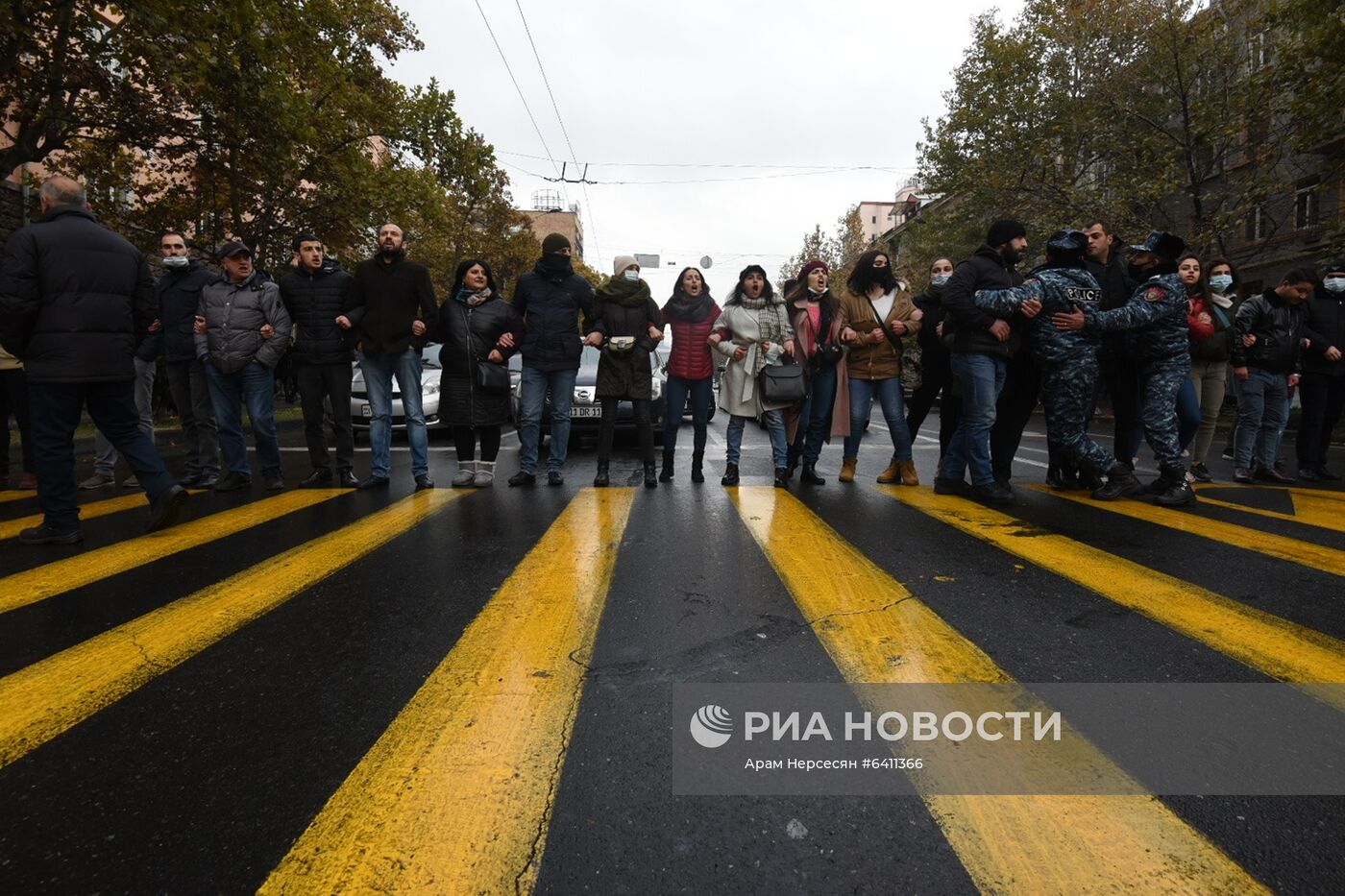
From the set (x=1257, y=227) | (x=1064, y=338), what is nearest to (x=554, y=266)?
(x=1064, y=338)

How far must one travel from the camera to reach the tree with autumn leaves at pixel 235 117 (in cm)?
1038

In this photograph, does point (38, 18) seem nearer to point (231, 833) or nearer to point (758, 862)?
point (231, 833)

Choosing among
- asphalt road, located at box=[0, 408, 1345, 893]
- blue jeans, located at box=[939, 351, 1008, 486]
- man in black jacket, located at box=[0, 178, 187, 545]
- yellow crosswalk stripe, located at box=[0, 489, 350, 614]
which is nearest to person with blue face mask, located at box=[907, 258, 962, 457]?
blue jeans, located at box=[939, 351, 1008, 486]

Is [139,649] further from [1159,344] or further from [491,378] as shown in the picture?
[1159,344]

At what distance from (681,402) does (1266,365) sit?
527cm

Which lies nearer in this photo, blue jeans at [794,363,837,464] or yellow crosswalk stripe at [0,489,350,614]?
yellow crosswalk stripe at [0,489,350,614]

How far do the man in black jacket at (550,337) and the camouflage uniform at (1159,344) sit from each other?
151 inches

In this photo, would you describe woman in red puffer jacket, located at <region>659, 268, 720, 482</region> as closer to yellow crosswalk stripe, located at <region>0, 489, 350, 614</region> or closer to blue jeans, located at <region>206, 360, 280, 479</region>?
yellow crosswalk stripe, located at <region>0, 489, 350, 614</region>

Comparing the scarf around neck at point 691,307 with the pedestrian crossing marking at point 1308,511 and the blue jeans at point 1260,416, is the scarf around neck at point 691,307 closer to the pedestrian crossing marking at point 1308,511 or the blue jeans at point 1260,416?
the pedestrian crossing marking at point 1308,511

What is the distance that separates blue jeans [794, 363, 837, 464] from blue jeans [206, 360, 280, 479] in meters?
4.39

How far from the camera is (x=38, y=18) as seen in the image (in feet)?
32.6

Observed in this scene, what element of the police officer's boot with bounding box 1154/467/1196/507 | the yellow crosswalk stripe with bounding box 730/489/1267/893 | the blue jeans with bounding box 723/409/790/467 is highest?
the blue jeans with bounding box 723/409/790/467

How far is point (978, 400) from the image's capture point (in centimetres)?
514

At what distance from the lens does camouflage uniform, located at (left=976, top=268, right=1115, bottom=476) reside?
193 inches
